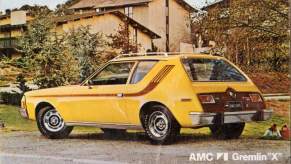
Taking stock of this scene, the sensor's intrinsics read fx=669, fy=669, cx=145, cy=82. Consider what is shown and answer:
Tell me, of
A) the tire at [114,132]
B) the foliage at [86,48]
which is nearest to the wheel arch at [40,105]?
the foliage at [86,48]

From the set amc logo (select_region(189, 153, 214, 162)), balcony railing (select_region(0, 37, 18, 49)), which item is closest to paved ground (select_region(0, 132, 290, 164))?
amc logo (select_region(189, 153, 214, 162))

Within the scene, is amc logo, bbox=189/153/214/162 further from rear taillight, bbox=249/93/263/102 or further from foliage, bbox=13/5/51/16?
foliage, bbox=13/5/51/16

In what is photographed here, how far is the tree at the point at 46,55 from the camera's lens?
18.3 ft

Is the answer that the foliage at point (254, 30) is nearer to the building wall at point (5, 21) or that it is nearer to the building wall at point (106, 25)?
the building wall at point (106, 25)

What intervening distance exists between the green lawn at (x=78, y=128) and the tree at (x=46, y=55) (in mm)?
378

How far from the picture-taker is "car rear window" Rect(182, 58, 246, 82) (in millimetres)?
4938

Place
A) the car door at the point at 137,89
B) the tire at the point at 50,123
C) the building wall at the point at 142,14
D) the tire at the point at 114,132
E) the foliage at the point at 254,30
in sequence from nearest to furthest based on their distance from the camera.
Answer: the foliage at the point at 254,30 < the car door at the point at 137,89 < the building wall at the point at 142,14 < the tire at the point at 114,132 < the tire at the point at 50,123

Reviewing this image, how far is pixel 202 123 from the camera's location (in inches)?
191

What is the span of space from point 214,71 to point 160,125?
60cm

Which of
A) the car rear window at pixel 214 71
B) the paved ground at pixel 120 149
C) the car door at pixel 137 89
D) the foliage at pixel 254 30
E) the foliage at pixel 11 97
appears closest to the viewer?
the foliage at pixel 254 30

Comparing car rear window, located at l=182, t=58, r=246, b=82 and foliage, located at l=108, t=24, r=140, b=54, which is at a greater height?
foliage, located at l=108, t=24, r=140, b=54

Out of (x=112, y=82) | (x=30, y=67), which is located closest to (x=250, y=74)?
(x=112, y=82)

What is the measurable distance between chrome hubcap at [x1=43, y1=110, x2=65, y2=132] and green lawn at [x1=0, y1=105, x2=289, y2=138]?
115 mm

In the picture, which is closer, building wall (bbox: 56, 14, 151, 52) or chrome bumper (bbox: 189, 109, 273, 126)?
chrome bumper (bbox: 189, 109, 273, 126)
